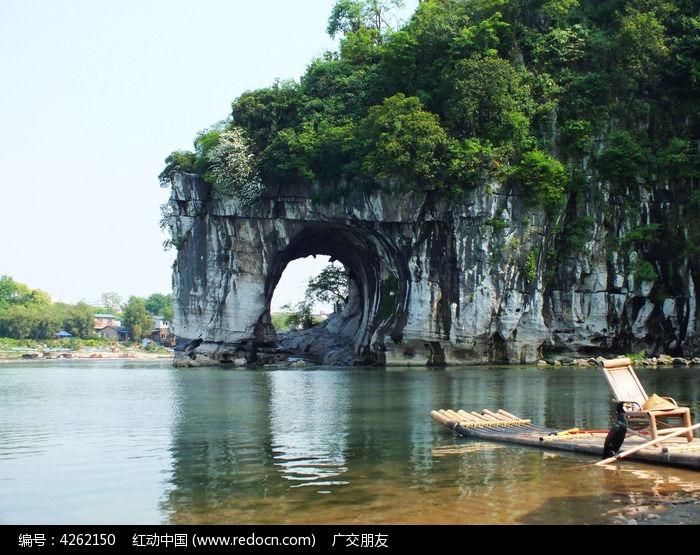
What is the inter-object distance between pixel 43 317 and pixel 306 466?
79414 mm

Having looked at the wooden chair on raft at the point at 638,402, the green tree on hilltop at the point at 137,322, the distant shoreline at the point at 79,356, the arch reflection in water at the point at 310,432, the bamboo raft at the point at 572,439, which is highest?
the green tree on hilltop at the point at 137,322

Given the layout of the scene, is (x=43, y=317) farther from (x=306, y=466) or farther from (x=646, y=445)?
(x=646, y=445)

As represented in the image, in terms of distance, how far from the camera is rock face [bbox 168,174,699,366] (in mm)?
34688

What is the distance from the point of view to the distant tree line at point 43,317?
3157 inches

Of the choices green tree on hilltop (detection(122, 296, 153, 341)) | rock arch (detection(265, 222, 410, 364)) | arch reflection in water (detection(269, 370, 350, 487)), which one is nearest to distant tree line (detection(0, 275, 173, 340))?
green tree on hilltop (detection(122, 296, 153, 341))

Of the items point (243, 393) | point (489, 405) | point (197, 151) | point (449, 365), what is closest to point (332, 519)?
point (489, 405)

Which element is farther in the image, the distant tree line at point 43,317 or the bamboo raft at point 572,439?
the distant tree line at point 43,317

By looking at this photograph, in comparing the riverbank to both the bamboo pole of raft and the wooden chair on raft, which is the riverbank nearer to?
the wooden chair on raft

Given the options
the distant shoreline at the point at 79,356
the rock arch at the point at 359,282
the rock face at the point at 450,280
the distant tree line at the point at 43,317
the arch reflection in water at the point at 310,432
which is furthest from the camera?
the distant tree line at the point at 43,317

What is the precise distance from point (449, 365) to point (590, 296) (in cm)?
739

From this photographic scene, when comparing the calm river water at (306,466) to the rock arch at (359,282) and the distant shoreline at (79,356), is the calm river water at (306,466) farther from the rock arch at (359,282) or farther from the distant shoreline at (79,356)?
the distant shoreline at (79,356)

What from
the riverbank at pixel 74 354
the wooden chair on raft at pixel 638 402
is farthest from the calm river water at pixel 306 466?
the riverbank at pixel 74 354

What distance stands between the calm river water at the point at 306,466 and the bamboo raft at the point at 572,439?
150 millimetres

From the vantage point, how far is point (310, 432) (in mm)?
13281
